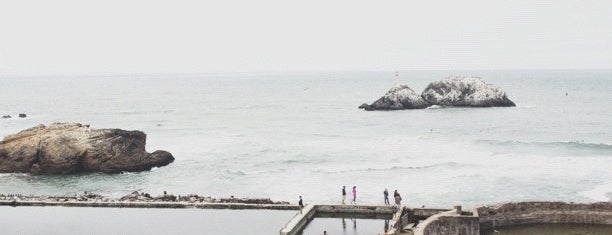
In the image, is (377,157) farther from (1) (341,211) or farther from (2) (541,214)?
(2) (541,214)

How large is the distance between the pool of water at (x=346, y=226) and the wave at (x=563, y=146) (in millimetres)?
32540

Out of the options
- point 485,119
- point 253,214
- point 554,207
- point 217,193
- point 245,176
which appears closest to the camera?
point 554,207

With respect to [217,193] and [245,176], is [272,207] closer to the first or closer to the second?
[217,193]

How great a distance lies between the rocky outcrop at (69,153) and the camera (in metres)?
46.8

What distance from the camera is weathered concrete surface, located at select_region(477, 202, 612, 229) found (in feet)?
85.6

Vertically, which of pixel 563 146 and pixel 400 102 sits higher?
pixel 400 102

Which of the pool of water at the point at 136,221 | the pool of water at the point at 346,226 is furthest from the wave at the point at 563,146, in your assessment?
the pool of water at the point at 136,221

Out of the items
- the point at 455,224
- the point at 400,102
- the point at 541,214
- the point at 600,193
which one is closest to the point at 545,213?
the point at 541,214

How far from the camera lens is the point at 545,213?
86.3 ft

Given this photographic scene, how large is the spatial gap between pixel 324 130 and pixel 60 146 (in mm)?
34359

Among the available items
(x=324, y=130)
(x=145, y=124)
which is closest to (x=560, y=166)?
(x=324, y=130)

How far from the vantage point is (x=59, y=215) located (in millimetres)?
29328

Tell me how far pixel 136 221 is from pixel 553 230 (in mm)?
17425

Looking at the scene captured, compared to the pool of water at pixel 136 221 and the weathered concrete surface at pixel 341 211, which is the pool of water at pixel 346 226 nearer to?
the weathered concrete surface at pixel 341 211
